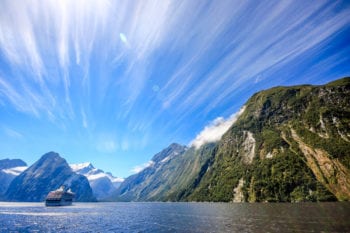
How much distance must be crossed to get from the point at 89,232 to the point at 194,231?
26178 mm

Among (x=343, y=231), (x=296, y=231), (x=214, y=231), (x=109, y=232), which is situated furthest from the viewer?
(x=109, y=232)

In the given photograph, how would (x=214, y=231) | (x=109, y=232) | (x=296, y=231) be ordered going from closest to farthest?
(x=296, y=231) → (x=214, y=231) → (x=109, y=232)

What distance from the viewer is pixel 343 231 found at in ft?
157

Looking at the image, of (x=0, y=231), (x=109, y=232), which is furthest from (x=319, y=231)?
(x=0, y=231)

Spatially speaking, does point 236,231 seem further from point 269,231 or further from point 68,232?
point 68,232

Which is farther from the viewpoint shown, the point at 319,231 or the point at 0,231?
the point at 0,231

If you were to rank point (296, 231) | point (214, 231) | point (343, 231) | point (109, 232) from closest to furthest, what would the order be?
point (343, 231) < point (296, 231) < point (214, 231) < point (109, 232)

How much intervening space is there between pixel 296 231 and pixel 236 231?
41.6 feet

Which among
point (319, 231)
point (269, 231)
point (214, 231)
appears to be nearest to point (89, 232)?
point (214, 231)

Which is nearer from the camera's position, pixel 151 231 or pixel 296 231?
pixel 296 231

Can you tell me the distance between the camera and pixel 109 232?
5928cm

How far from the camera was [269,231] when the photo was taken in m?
52.2

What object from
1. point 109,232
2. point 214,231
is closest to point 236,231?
point 214,231

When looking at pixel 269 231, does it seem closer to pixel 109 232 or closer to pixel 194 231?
pixel 194 231
